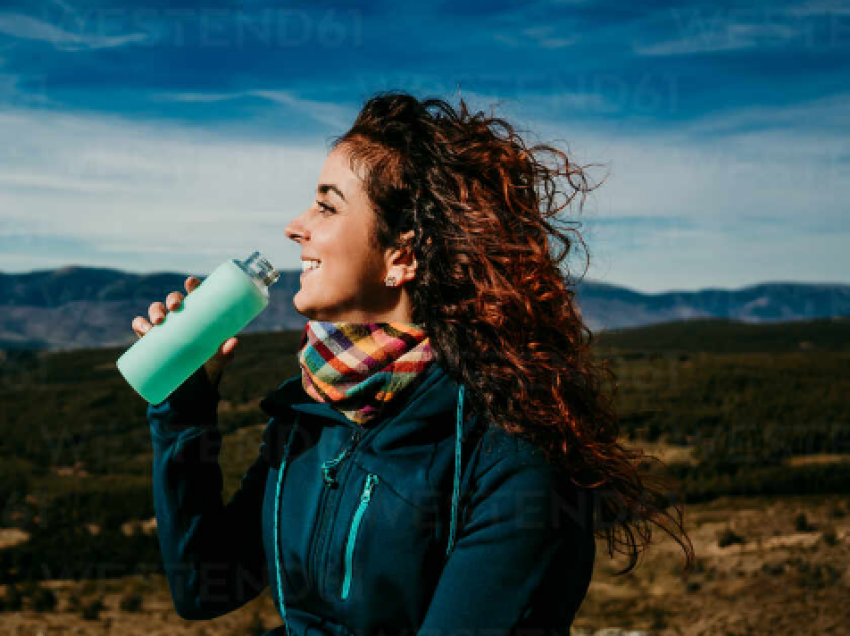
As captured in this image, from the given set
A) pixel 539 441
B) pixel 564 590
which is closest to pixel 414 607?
pixel 564 590

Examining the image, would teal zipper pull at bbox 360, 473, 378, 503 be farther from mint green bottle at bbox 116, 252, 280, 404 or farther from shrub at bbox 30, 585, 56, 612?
shrub at bbox 30, 585, 56, 612

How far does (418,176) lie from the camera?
193 centimetres

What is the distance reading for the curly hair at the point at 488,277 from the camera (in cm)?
182

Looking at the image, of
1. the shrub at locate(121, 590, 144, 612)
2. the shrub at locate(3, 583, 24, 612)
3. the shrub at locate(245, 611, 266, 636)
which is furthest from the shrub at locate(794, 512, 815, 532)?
the shrub at locate(3, 583, 24, 612)

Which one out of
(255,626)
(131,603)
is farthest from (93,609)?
(255,626)

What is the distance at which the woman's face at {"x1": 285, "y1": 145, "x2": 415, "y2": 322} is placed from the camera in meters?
1.86

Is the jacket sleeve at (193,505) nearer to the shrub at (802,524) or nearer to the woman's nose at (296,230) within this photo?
the woman's nose at (296,230)

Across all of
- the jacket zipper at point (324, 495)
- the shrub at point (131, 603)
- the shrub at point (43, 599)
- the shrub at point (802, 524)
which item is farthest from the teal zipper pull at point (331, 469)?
the shrub at point (802, 524)

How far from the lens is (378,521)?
5.59 ft

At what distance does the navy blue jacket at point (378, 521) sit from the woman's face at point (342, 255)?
10.1 inches

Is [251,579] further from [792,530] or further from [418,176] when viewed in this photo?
[792,530]

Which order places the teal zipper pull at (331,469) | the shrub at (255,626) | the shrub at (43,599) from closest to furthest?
1. the teal zipper pull at (331,469)
2. the shrub at (255,626)
3. the shrub at (43,599)

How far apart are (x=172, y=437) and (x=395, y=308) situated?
26.7 inches

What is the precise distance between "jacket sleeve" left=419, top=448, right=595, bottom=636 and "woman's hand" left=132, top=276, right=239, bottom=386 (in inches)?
31.8
